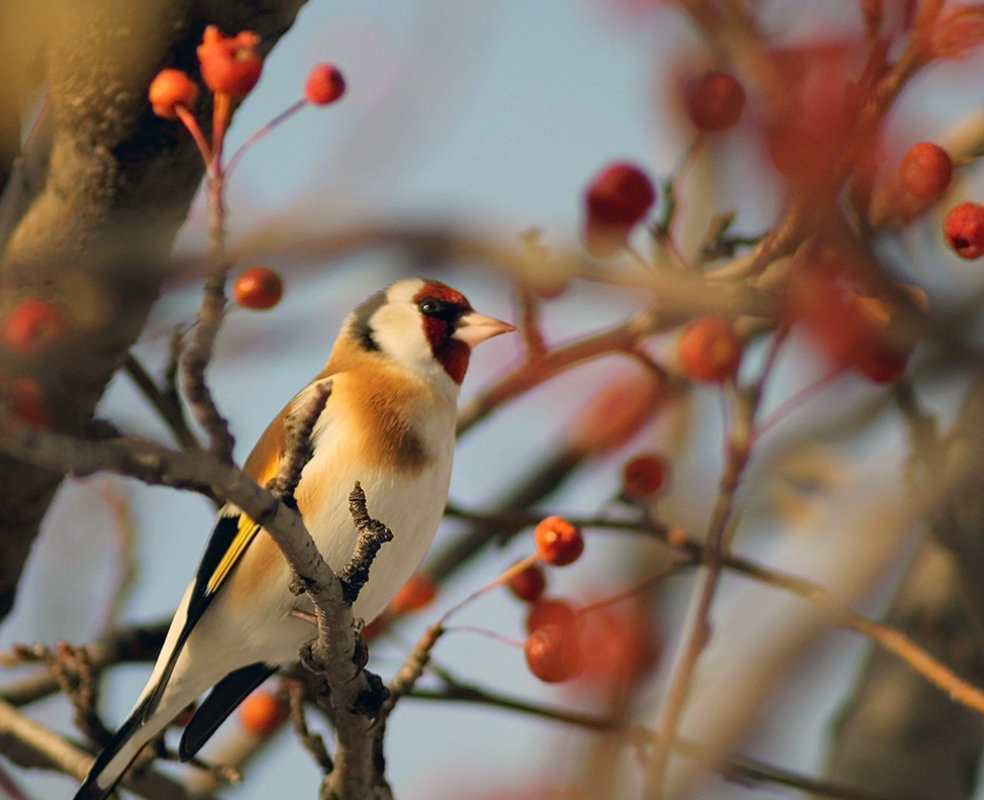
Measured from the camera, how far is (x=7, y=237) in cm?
285

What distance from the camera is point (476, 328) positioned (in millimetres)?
3238

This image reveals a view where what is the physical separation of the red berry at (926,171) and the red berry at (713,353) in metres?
0.57

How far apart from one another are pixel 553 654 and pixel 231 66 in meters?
1.44

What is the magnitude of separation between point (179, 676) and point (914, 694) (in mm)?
2239


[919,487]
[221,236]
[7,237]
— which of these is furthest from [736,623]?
[221,236]

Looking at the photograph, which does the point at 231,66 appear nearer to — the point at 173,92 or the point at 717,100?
the point at 173,92

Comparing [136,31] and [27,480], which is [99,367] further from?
[136,31]

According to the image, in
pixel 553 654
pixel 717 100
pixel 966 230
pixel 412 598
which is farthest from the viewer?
pixel 412 598

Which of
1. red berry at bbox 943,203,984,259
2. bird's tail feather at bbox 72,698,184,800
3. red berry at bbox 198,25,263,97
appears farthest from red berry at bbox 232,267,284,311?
red berry at bbox 943,203,984,259

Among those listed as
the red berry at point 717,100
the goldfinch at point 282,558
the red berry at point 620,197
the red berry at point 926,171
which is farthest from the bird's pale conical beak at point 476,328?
the red berry at point 926,171

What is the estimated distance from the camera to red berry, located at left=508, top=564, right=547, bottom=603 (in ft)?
9.49

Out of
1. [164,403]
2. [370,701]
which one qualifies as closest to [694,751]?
[370,701]

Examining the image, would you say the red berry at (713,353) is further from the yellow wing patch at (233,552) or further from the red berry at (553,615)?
the yellow wing patch at (233,552)

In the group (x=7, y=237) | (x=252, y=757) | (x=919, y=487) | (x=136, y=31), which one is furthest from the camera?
(x=252, y=757)
